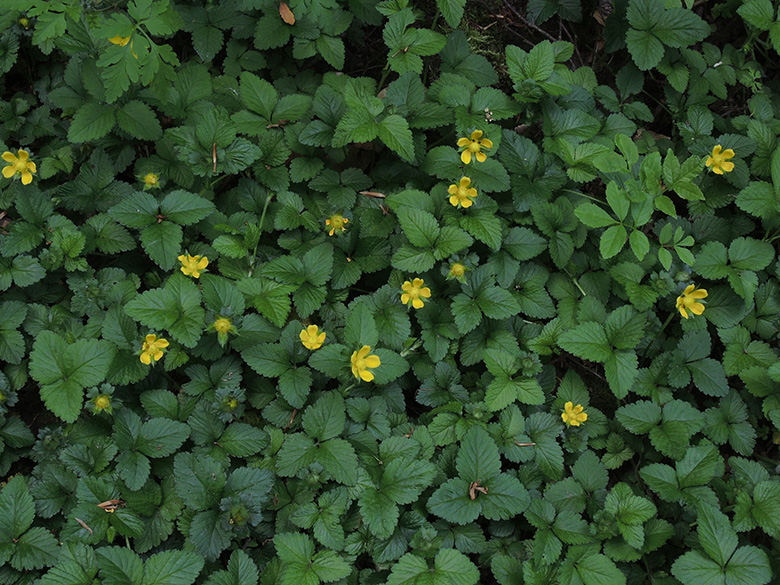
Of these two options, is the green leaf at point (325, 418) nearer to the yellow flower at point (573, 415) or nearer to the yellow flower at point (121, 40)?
the yellow flower at point (573, 415)

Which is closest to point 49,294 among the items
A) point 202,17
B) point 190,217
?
point 190,217

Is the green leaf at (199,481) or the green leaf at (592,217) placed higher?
the green leaf at (592,217)

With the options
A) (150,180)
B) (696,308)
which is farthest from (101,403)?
(696,308)

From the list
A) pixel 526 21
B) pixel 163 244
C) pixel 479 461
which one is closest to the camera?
pixel 479 461

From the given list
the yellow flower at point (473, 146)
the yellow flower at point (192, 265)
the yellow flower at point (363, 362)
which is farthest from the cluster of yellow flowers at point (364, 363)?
the yellow flower at point (473, 146)

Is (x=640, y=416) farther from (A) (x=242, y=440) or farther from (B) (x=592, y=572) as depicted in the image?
(A) (x=242, y=440)

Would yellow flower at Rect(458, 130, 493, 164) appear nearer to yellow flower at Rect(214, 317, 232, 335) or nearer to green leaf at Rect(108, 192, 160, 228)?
yellow flower at Rect(214, 317, 232, 335)
